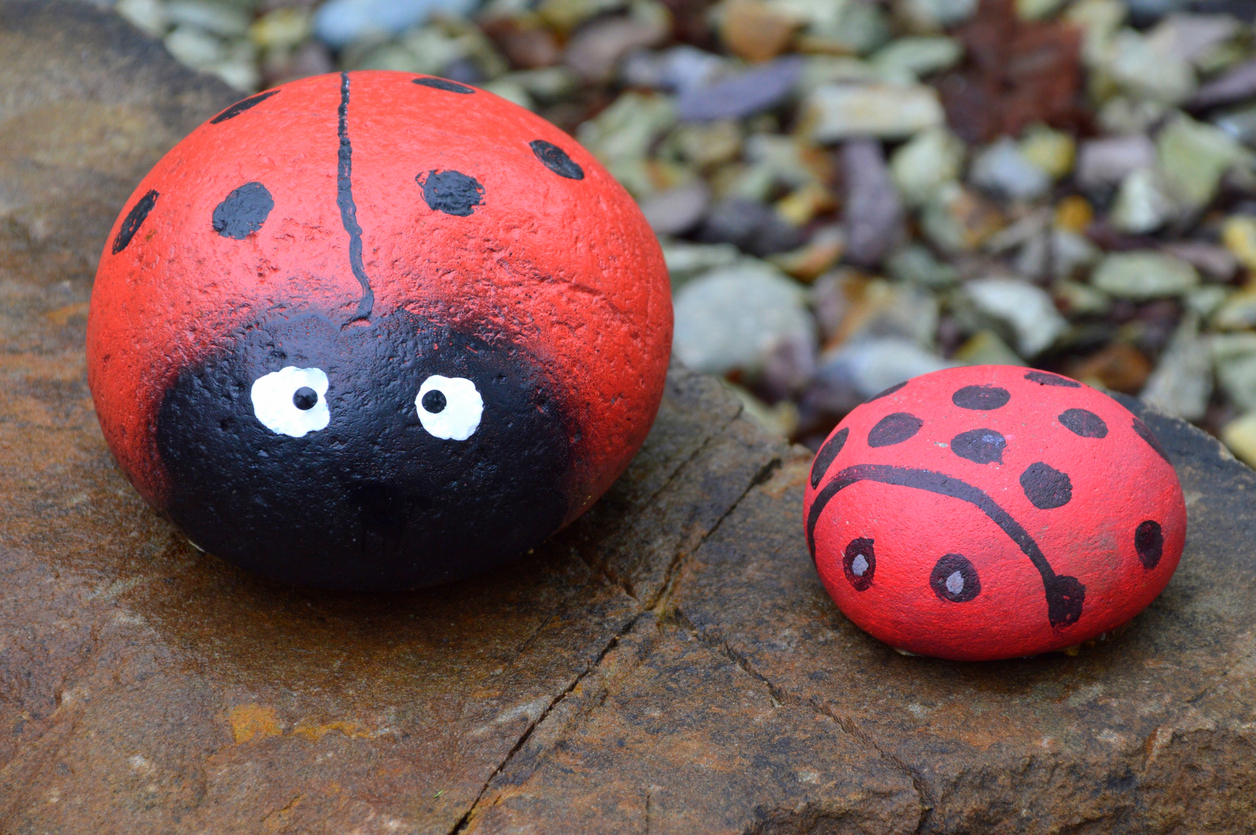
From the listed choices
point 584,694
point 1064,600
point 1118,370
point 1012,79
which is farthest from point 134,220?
point 1012,79

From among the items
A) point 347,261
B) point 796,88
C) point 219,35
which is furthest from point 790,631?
point 219,35

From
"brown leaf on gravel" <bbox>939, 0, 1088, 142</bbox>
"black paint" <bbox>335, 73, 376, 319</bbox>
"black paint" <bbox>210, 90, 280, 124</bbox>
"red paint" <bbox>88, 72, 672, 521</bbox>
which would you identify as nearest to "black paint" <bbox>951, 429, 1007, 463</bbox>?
"red paint" <bbox>88, 72, 672, 521</bbox>

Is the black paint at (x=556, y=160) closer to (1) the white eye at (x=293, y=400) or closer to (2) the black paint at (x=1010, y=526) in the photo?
(1) the white eye at (x=293, y=400)

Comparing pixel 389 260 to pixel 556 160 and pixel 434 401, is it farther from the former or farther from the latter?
pixel 556 160

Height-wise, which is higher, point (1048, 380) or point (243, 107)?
point (243, 107)

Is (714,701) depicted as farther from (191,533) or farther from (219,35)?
(219,35)

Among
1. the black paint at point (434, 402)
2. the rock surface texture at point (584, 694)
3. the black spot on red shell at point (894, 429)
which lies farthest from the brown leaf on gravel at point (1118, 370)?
the black paint at point (434, 402)

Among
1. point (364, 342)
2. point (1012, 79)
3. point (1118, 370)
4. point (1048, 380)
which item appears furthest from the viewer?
point (1012, 79)
